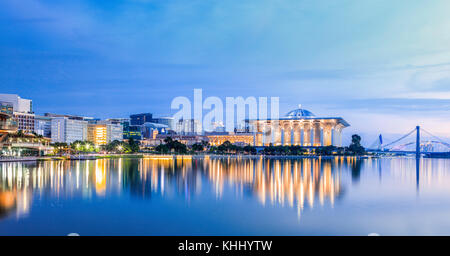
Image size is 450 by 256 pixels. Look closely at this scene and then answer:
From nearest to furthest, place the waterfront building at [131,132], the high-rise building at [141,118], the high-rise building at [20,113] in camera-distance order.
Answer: the high-rise building at [20,113] → the waterfront building at [131,132] → the high-rise building at [141,118]

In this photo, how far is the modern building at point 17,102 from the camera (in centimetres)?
8599

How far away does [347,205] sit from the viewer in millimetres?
13430

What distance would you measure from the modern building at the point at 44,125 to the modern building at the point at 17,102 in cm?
613

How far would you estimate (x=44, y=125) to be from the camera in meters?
102

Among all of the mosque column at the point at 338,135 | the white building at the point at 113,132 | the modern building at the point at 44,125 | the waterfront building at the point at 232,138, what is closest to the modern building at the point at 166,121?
the white building at the point at 113,132

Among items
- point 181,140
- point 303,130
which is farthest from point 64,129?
point 303,130

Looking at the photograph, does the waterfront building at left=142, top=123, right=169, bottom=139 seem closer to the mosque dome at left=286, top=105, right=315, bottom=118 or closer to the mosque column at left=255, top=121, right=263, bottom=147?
the mosque column at left=255, top=121, right=263, bottom=147

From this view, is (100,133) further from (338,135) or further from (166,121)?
(166,121)

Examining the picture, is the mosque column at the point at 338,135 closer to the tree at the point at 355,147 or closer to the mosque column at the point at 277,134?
the tree at the point at 355,147

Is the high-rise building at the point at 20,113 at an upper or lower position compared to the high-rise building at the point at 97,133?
upper

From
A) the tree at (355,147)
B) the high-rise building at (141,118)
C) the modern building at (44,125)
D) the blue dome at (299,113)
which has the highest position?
the high-rise building at (141,118)

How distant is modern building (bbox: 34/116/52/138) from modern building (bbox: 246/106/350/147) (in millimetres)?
57934

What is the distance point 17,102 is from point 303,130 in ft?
226
